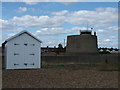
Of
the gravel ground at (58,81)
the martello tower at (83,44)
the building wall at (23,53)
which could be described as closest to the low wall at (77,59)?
the building wall at (23,53)

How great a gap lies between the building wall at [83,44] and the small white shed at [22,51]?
1076 inches

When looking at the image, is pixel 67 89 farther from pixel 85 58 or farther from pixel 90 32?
pixel 90 32

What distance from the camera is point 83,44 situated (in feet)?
161

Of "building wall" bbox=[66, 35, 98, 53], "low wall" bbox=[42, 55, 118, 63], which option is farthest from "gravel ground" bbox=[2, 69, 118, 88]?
"building wall" bbox=[66, 35, 98, 53]

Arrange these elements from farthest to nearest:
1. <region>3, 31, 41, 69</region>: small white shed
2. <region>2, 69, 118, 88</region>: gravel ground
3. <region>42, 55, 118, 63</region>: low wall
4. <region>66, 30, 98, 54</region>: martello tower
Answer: <region>66, 30, 98, 54</region>: martello tower < <region>42, 55, 118, 63</region>: low wall < <region>3, 31, 41, 69</region>: small white shed < <region>2, 69, 118, 88</region>: gravel ground

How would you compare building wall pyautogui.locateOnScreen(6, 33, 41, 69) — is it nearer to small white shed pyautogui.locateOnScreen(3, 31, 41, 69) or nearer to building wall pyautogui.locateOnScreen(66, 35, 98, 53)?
small white shed pyautogui.locateOnScreen(3, 31, 41, 69)

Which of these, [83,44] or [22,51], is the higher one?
[83,44]

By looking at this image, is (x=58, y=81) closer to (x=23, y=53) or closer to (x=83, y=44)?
(x=23, y=53)

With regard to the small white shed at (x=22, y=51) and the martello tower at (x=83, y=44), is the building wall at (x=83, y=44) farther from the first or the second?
the small white shed at (x=22, y=51)

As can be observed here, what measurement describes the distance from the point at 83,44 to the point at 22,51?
94.5ft

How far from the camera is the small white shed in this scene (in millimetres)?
21312

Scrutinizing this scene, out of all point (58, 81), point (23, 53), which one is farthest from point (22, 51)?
point (58, 81)

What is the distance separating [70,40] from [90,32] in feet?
17.0

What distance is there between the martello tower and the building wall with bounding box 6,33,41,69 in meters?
27.4
